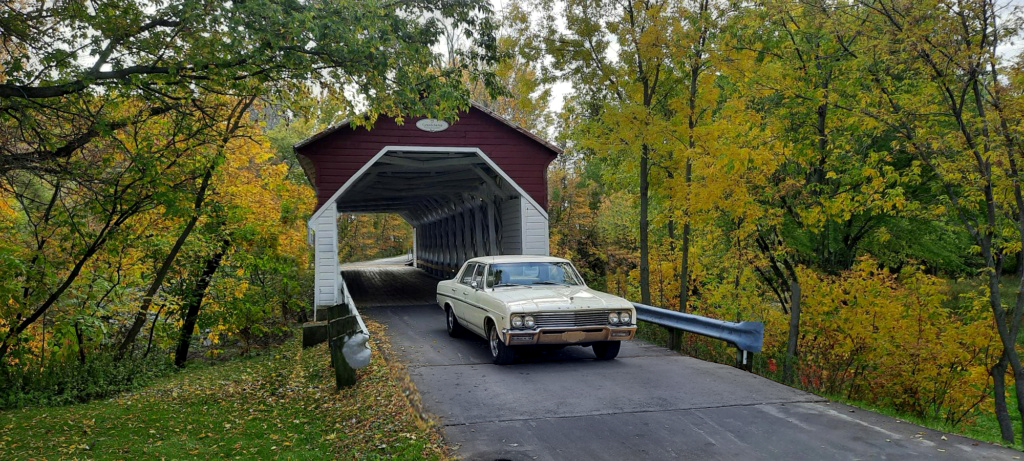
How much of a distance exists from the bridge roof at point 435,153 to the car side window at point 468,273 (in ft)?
15.2

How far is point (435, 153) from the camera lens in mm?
17594

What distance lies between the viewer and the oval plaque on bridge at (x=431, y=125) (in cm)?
1664

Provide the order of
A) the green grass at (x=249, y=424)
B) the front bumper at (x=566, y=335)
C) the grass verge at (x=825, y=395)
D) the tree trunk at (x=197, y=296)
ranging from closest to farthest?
the green grass at (x=249, y=424), the grass verge at (x=825, y=395), the front bumper at (x=566, y=335), the tree trunk at (x=197, y=296)

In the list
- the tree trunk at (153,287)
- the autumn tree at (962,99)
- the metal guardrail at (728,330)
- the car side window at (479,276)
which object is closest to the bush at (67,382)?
the tree trunk at (153,287)

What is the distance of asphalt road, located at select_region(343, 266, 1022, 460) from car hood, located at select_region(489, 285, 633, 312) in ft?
2.94

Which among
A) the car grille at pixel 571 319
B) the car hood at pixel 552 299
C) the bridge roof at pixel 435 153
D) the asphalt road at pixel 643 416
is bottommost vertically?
the asphalt road at pixel 643 416

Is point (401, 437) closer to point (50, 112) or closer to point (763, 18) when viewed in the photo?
point (50, 112)

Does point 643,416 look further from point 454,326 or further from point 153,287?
point 153,287

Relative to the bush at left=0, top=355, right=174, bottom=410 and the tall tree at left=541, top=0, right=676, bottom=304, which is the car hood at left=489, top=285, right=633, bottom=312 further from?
the bush at left=0, top=355, right=174, bottom=410

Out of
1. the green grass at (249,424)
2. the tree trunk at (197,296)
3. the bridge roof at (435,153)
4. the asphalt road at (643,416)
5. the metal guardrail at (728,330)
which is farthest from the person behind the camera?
the bridge roof at (435,153)

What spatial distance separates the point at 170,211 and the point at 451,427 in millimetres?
5453

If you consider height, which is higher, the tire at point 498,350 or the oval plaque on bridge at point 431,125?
the oval plaque on bridge at point 431,125

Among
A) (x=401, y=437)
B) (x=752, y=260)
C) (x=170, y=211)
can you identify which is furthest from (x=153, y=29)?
(x=752, y=260)

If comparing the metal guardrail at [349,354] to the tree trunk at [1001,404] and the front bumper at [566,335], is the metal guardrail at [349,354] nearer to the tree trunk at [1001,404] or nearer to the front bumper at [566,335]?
the front bumper at [566,335]
